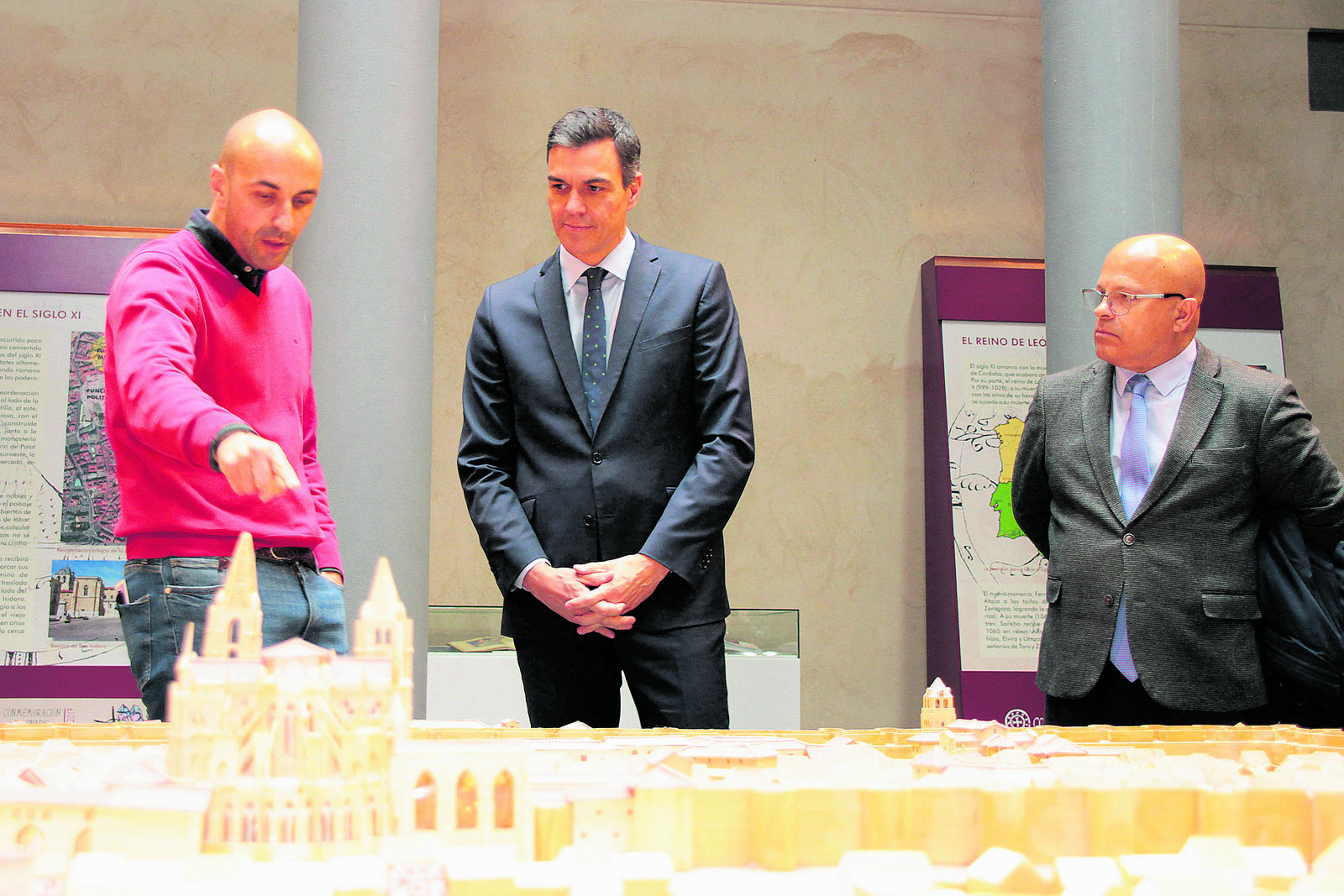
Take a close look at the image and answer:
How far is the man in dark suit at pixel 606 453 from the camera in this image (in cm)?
306

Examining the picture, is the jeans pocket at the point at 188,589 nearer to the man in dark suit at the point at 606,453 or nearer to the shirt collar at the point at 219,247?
the shirt collar at the point at 219,247

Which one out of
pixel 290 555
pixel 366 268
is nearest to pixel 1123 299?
pixel 290 555

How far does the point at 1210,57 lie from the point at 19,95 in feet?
22.4

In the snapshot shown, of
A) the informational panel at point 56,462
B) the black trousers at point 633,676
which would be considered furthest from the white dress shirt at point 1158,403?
the informational panel at point 56,462

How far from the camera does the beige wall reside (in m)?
6.71

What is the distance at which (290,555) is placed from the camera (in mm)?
2312

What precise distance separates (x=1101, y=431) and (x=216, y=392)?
2.26m

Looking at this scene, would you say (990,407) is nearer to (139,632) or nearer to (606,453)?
(606,453)

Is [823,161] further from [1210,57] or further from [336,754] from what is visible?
[336,754]

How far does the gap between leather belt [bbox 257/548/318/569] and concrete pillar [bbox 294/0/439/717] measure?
2.00 m

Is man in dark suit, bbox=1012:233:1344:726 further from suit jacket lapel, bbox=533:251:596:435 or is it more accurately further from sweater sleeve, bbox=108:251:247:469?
sweater sleeve, bbox=108:251:247:469

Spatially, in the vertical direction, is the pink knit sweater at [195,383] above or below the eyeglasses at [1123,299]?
below

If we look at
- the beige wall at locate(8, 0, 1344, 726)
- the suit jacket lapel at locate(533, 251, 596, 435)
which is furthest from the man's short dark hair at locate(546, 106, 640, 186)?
the beige wall at locate(8, 0, 1344, 726)

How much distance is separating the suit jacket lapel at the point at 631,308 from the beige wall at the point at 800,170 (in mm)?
3647
